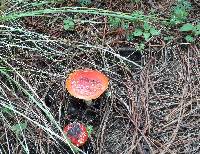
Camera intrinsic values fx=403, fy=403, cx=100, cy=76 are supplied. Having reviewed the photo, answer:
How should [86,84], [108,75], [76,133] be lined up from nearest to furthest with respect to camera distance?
1. [76,133]
2. [86,84]
3. [108,75]

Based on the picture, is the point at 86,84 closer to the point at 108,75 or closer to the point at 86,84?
the point at 86,84

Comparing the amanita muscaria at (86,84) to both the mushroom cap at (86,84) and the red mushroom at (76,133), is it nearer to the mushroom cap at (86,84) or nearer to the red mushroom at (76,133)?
the mushroom cap at (86,84)

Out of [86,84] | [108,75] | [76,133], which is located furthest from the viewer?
[108,75]

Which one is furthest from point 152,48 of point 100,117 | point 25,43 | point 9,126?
point 9,126

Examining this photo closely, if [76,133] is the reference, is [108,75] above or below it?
above

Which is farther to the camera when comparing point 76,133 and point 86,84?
point 86,84

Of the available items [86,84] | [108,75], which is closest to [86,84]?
[86,84]

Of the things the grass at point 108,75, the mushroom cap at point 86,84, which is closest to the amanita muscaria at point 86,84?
the mushroom cap at point 86,84
